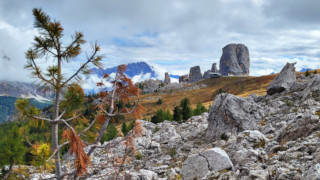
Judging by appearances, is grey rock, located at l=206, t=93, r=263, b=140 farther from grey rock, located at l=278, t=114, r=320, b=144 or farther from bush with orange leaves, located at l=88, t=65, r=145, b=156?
bush with orange leaves, located at l=88, t=65, r=145, b=156

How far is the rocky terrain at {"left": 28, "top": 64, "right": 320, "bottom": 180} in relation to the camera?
28.1 feet

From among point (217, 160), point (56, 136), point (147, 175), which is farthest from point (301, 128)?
point (56, 136)

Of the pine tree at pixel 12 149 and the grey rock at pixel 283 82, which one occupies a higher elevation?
the grey rock at pixel 283 82

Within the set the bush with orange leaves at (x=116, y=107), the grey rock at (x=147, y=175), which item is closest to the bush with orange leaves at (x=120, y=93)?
the bush with orange leaves at (x=116, y=107)

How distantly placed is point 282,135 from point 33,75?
14946mm

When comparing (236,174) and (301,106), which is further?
(301,106)

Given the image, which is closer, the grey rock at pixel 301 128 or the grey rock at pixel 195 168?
the grey rock at pixel 195 168

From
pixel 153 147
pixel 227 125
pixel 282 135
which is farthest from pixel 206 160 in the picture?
pixel 153 147

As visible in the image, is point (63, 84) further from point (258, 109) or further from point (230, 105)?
point (258, 109)

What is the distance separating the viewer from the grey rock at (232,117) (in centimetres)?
2189

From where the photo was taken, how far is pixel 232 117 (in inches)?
878

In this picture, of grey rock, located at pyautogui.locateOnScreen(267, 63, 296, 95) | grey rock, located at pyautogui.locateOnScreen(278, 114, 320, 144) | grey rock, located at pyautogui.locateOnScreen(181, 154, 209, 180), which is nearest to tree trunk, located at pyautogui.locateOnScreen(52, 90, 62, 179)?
grey rock, located at pyautogui.locateOnScreen(181, 154, 209, 180)

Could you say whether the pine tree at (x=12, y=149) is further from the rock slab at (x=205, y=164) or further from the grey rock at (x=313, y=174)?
the grey rock at (x=313, y=174)

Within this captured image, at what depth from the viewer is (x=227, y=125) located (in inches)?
893
